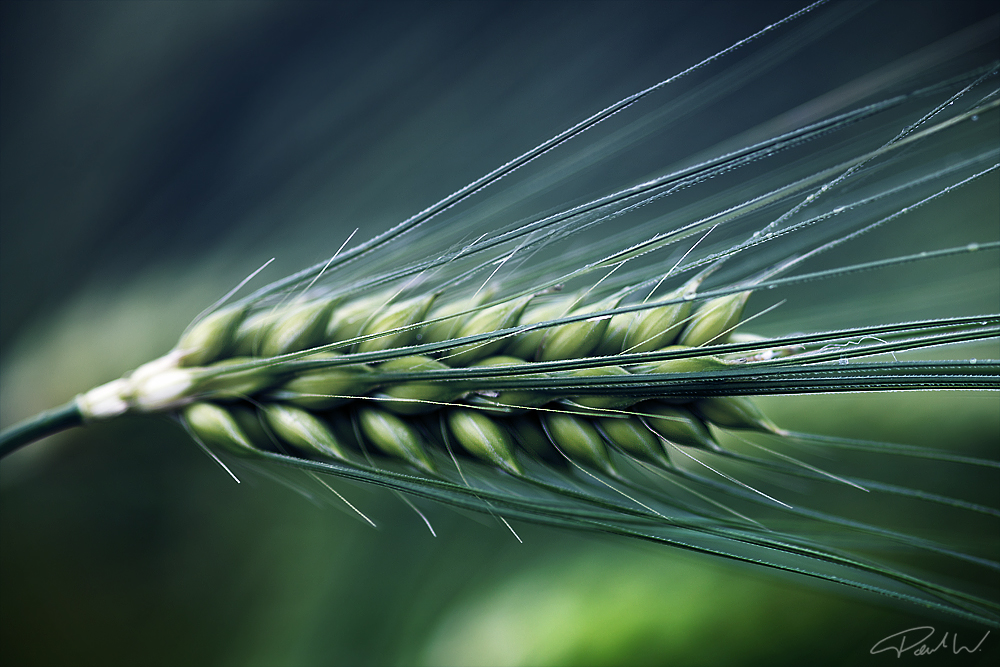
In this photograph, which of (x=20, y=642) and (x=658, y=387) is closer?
(x=658, y=387)

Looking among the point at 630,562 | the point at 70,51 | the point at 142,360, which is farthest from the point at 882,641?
the point at 70,51

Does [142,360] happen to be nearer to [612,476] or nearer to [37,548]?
[37,548]

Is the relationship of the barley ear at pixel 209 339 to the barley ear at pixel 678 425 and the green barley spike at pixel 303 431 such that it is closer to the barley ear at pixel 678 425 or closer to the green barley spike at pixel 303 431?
the green barley spike at pixel 303 431
